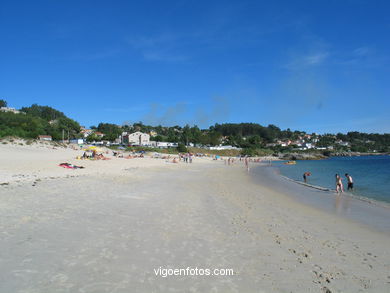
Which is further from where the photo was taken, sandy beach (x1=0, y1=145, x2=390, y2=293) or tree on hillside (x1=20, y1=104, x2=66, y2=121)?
tree on hillside (x1=20, y1=104, x2=66, y2=121)

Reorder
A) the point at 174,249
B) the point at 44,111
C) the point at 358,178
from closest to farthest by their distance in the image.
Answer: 1. the point at 174,249
2. the point at 358,178
3. the point at 44,111

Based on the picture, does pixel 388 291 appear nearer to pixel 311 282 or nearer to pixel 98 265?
pixel 311 282

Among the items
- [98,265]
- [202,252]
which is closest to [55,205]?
[98,265]

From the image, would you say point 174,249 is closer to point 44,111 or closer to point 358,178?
point 358,178

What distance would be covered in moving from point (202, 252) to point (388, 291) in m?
3.13

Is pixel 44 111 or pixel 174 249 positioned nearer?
pixel 174 249

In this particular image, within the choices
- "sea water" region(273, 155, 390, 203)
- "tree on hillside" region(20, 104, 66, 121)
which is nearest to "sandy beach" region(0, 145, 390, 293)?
"sea water" region(273, 155, 390, 203)

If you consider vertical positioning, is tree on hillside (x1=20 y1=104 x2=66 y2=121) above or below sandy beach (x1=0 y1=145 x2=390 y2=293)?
above

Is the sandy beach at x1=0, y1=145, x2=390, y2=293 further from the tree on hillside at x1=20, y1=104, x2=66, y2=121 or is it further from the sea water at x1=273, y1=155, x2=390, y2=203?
the tree on hillside at x1=20, y1=104, x2=66, y2=121

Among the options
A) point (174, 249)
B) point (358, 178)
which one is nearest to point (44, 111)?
point (358, 178)

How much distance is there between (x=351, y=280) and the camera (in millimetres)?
4441

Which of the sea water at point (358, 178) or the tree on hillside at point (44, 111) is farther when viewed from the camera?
the tree on hillside at point (44, 111)

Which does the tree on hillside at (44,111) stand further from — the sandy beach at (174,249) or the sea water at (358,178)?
the sandy beach at (174,249)

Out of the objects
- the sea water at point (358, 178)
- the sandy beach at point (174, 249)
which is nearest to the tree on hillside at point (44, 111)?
the sea water at point (358, 178)
